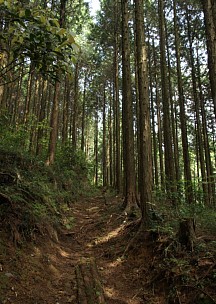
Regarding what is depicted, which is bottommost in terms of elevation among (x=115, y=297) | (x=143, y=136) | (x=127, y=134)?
(x=115, y=297)

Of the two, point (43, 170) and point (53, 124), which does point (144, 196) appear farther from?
point (53, 124)

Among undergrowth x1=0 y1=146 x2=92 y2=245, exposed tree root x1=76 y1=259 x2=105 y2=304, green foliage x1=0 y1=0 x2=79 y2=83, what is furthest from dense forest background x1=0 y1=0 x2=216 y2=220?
exposed tree root x1=76 y1=259 x2=105 y2=304

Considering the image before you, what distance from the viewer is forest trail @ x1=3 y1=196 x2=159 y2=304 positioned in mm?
3725

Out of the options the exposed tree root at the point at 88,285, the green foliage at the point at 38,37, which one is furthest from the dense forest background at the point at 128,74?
the exposed tree root at the point at 88,285

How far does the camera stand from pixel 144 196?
6.08m

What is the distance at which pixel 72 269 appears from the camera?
16.3 feet

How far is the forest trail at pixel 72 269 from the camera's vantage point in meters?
3.72

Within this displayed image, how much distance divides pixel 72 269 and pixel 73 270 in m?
0.07

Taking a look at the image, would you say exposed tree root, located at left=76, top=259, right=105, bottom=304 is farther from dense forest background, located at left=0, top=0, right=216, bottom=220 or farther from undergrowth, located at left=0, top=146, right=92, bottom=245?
dense forest background, located at left=0, top=0, right=216, bottom=220

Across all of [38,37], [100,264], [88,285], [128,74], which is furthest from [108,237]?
[128,74]

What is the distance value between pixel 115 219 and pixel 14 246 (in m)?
4.35

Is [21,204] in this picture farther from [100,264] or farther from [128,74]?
[128,74]

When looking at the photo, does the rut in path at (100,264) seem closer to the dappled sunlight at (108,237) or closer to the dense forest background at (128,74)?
the dappled sunlight at (108,237)

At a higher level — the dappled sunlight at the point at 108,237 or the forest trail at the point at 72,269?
the dappled sunlight at the point at 108,237
